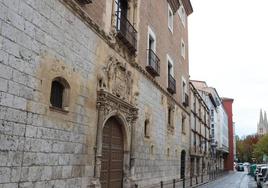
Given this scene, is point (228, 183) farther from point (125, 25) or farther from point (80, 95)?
point (80, 95)

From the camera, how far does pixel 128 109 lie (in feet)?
39.3

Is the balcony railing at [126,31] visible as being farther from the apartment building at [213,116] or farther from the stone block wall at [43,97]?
the apartment building at [213,116]

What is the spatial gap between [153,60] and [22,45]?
1012cm

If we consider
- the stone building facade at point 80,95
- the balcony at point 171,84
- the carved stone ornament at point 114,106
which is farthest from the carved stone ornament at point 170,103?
the carved stone ornament at point 114,106

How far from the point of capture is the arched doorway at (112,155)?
10.3 m

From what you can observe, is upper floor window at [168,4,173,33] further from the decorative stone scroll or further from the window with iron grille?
the window with iron grille

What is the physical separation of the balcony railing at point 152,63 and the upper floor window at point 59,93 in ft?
24.5

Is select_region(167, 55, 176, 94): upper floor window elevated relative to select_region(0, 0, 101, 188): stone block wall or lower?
elevated

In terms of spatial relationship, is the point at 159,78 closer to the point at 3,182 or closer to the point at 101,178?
the point at 101,178

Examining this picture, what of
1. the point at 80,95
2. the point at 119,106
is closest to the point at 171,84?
the point at 119,106

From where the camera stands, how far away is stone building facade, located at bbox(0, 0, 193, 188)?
5.92m

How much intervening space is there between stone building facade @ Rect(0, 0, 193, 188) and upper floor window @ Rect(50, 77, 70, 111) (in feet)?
0.09

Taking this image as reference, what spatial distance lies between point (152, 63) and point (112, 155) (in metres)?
6.38

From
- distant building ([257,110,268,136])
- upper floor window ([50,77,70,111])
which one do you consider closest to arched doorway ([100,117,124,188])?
upper floor window ([50,77,70,111])
